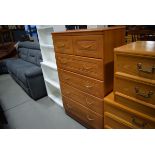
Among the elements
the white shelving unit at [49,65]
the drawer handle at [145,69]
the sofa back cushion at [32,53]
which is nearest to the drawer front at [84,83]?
the drawer handle at [145,69]

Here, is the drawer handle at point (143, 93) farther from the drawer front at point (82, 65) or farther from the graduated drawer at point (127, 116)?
the drawer front at point (82, 65)

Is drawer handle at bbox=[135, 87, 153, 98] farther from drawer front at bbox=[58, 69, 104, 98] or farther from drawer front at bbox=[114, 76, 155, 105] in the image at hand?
drawer front at bbox=[58, 69, 104, 98]

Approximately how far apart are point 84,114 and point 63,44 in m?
0.88

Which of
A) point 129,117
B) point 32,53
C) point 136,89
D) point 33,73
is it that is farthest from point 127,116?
point 32,53

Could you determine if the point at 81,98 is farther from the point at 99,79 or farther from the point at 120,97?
the point at 120,97

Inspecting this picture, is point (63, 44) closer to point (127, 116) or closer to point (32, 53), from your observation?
point (127, 116)

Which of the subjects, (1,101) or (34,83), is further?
(1,101)

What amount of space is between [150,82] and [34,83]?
81.8 inches

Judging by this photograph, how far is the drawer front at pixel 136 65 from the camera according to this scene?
0.88 m

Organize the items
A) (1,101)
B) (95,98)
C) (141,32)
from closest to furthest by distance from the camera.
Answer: (95,98)
(141,32)
(1,101)

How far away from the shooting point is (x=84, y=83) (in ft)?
4.79

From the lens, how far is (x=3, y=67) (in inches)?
177
